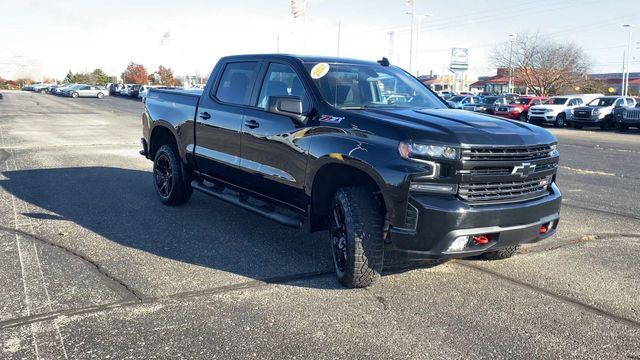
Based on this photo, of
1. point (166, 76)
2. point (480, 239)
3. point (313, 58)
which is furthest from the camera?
point (166, 76)

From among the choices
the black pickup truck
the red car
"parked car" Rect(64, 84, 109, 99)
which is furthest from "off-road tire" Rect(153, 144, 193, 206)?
"parked car" Rect(64, 84, 109, 99)

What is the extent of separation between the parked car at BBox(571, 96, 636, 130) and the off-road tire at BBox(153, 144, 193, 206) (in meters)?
26.4

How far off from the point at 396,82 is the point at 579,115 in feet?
87.8

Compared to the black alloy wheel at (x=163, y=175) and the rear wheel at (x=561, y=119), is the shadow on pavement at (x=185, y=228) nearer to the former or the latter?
the black alloy wheel at (x=163, y=175)

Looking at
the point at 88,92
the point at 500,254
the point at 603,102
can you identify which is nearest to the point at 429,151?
the point at 500,254

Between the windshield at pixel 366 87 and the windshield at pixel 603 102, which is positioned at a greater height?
the windshield at pixel 603 102

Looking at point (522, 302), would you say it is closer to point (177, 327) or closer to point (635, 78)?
point (177, 327)

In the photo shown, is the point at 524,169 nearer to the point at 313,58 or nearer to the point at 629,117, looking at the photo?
the point at 313,58

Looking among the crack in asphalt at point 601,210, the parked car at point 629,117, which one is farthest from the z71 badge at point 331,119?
the parked car at point 629,117

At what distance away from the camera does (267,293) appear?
4.36 m

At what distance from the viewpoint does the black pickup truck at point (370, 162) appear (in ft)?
13.1

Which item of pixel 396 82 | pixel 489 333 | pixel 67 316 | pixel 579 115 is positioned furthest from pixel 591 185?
pixel 579 115

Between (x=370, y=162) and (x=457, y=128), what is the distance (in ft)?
2.20

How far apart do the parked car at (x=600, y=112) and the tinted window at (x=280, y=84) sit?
26.9 metres
